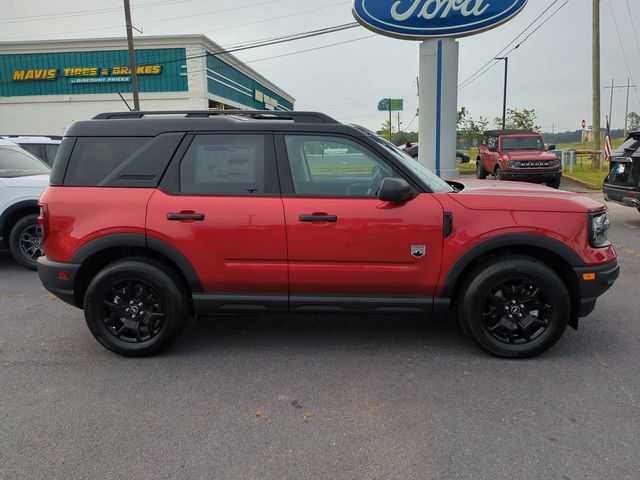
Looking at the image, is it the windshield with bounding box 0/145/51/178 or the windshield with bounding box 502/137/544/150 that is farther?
the windshield with bounding box 502/137/544/150

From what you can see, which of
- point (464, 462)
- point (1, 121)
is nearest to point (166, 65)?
point (1, 121)

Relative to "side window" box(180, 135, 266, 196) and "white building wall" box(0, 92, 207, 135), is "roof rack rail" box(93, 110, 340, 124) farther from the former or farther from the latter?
"white building wall" box(0, 92, 207, 135)

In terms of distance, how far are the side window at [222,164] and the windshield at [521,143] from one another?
16077mm

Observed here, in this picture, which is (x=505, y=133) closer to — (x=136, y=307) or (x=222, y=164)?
(x=222, y=164)

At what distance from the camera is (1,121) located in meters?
36.7

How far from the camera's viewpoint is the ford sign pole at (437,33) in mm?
12312

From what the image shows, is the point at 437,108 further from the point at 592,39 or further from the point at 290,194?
the point at 592,39

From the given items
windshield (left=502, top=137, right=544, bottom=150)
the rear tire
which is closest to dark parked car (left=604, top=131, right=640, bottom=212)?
windshield (left=502, top=137, right=544, bottom=150)

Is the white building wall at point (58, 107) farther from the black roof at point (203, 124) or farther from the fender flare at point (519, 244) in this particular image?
the fender flare at point (519, 244)

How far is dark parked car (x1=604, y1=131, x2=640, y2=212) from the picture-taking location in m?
8.61

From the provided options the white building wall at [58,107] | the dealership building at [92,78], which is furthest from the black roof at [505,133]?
the white building wall at [58,107]

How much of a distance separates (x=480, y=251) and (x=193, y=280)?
211 centimetres

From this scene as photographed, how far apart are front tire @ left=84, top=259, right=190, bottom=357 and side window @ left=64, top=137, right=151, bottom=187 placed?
0.74 m

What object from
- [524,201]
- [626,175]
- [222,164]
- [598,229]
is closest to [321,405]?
[222,164]
